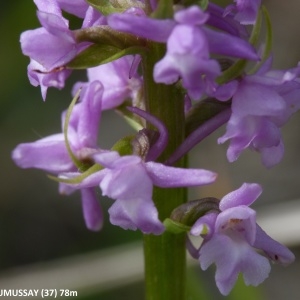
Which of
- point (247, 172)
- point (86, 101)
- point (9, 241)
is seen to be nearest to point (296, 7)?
point (247, 172)

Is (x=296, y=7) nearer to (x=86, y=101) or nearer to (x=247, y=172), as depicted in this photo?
(x=247, y=172)

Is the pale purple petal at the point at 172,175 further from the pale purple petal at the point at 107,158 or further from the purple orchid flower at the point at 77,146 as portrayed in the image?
the purple orchid flower at the point at 77,146

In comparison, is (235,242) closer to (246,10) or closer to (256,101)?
(256,101)

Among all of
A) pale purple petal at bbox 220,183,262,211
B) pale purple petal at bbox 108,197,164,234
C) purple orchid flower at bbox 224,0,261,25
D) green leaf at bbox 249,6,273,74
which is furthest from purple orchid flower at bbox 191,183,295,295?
purple orchid flower at bbox 224,0,261,25

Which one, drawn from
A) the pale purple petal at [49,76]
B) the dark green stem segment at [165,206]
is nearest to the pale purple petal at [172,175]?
the dark green stem segment at [165,206]

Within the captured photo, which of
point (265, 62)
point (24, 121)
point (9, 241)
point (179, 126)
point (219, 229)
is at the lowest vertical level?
point (9, 241)

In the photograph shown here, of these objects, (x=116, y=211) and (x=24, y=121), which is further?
(x=24, y=121)

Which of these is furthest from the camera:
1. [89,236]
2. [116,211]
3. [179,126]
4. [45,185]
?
[45,185]
